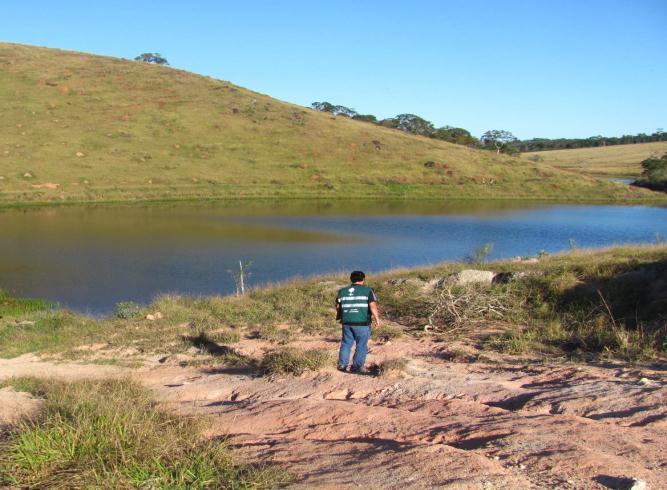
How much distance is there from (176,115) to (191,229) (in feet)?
128

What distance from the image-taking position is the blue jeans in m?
8.11

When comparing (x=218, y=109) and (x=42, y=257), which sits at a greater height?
(x=218, y=109)

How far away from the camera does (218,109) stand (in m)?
72.1

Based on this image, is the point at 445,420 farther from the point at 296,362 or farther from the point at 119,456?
the point at 296,362

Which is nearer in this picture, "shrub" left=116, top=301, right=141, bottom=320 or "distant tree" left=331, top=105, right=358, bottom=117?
"shrub" left=116, top=301, right=141, bottom=320

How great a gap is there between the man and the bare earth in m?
0.35

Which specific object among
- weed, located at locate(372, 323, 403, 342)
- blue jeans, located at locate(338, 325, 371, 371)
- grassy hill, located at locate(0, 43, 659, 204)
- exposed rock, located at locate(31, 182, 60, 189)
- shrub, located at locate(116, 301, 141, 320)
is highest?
grassy hill, located at locate(0, 43, 659, 204)

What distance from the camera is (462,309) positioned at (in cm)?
1130

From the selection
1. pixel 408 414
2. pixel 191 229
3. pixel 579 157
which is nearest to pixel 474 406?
pixel 408 414

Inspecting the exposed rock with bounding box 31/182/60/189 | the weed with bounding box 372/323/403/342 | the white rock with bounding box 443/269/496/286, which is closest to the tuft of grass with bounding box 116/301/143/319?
the weed with bounding box 372/323/403/342

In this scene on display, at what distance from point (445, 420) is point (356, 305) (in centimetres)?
272

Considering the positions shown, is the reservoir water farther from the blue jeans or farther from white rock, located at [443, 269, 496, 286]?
the blue jeans

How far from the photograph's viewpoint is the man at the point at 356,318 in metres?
8.07

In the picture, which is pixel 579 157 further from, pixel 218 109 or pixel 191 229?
pixel 191 229
